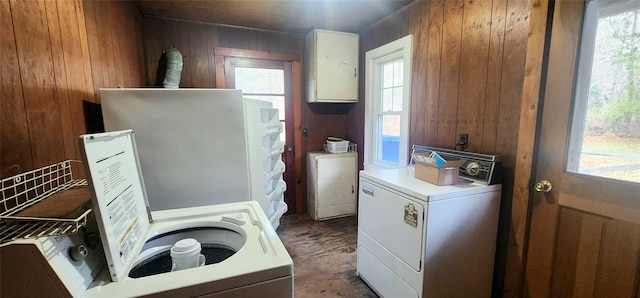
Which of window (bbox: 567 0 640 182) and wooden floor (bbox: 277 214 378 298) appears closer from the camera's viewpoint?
window (bbox: 567 0 640 182)

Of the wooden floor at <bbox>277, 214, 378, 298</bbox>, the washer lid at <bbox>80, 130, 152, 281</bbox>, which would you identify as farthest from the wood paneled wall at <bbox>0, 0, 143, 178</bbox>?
the wooden floor at <bbox>277, 214, 378, 298</bbox>

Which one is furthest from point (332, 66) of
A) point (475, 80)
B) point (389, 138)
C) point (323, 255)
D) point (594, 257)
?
point (594, 257)

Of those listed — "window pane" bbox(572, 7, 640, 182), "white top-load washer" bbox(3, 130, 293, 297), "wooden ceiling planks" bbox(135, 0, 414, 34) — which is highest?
"wooden ceiling planks" bbox(135, 0, 414, 34)

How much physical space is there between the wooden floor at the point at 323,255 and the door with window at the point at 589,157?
1175 mm

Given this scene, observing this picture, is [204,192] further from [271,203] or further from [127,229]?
[271,203]

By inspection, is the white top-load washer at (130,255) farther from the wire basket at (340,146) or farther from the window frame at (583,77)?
the wire basket at (340,146)

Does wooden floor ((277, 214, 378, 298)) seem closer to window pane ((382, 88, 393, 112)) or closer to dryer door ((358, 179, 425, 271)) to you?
Answer: dryer door ((358, 179, 425, 271))

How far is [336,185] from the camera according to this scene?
3207mm

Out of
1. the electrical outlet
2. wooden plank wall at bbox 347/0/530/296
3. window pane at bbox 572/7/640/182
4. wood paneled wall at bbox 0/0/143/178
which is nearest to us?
wood paneled wall at bbox 0/0/143/178

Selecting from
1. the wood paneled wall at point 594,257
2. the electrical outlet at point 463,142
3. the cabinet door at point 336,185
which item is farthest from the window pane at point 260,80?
the wood paneled wall at point 594,257

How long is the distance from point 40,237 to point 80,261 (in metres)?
0.12

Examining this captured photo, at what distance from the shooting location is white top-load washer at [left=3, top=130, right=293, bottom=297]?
0.63 meters

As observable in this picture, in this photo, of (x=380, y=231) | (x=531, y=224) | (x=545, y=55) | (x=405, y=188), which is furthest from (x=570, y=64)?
(x=380, y=231)

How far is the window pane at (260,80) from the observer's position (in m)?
2.99
